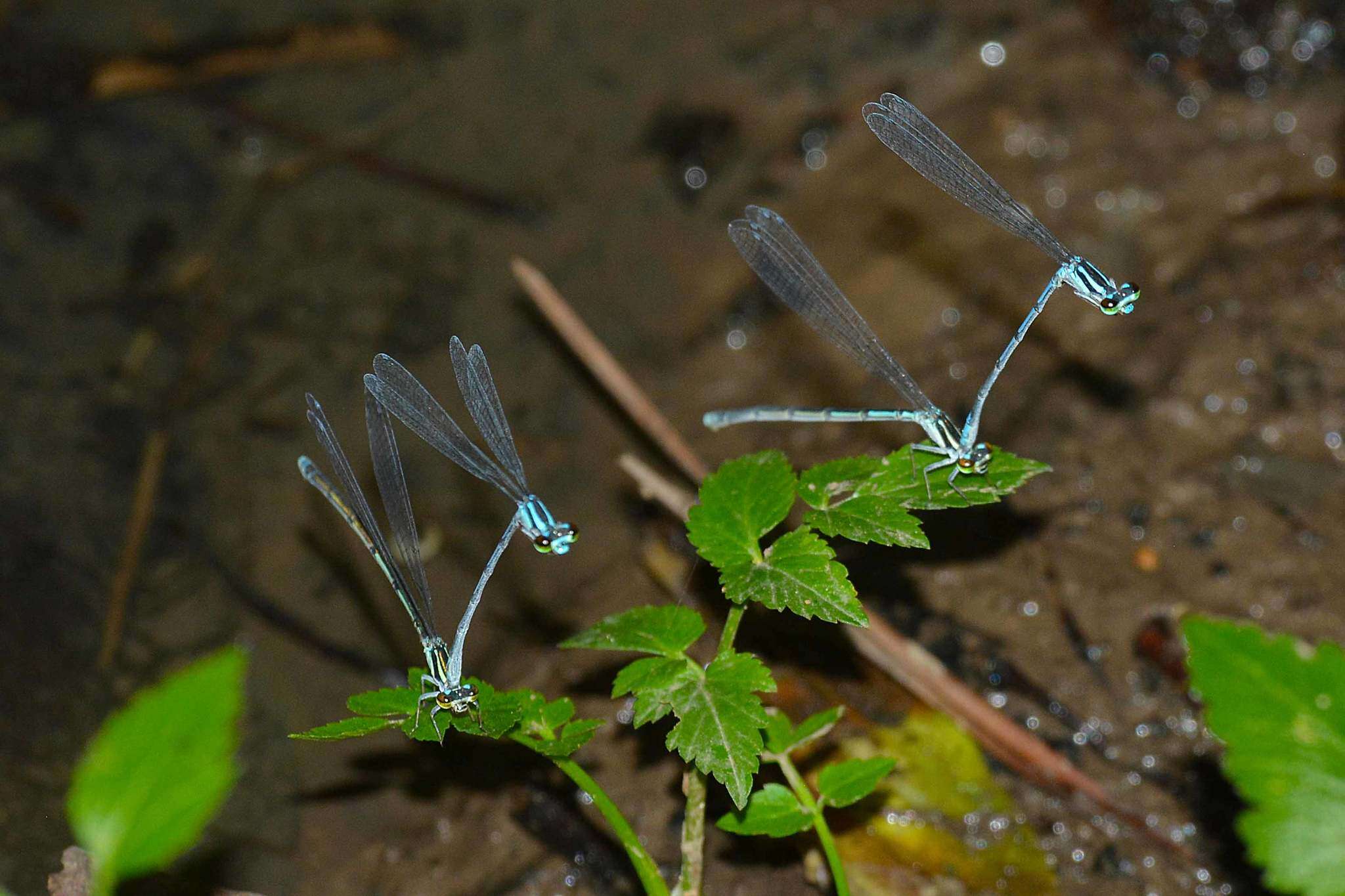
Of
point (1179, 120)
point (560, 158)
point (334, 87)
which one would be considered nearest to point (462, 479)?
point (560, 158)

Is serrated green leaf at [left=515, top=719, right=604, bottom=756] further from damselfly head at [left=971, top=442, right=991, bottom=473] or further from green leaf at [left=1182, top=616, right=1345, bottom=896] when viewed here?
green leaf at [left=1182, top=616, right=1345, bottom=896]

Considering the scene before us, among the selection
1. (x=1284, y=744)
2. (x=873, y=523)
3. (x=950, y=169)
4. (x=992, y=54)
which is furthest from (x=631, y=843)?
(x=992, y=54)

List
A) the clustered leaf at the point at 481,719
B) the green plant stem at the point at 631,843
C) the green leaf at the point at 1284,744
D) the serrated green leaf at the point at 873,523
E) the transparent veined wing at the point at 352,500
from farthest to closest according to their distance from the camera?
the transparent veined wing at the point at 352,500 < the green plant stem at the point at 631,843 < the serrated green leaf at the point at 873,523 < the clustered leaf at the point at 481,719 < the green leaf at the point at 1284,744

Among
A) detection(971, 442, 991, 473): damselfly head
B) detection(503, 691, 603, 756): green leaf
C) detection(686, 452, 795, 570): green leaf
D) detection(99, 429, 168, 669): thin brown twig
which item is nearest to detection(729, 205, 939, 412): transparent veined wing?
detection(971, 442, 991, 473): damselfly head

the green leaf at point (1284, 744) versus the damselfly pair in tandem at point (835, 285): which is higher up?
the damselfly pair in tandem at point (835, 285)

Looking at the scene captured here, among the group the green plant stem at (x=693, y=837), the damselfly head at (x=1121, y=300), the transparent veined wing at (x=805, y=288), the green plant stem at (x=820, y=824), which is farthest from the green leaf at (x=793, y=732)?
the damselfly head at (x=1121, y=300)

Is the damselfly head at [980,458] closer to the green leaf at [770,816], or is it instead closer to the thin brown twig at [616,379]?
the green leaf at [770,816]
